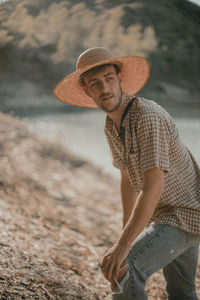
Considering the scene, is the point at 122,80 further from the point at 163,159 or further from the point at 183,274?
the point at 183,274

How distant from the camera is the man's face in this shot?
206 centimetres

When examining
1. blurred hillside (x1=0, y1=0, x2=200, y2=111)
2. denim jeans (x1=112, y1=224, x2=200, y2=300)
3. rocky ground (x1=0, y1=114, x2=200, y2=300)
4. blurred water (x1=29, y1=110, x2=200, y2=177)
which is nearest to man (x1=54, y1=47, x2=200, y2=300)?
denim jeans (x1=112, y1=224, x2=200, y2=300)

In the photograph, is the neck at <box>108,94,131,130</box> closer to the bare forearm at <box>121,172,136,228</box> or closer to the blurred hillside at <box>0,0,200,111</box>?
the bare forearm at <box>121,172,136,228</box>

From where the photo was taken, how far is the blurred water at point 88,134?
34.1 ft

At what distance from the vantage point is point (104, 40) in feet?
131

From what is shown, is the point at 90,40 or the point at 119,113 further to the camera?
the point at 90,40

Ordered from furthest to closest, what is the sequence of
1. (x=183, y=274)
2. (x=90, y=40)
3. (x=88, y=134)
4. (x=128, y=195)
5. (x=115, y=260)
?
(x=90, y=40), (x=88, y=134), (x=128, y=195), (x=183, y=274), (x=115, y=260)

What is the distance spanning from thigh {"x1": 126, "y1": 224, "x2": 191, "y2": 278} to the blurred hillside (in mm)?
19596

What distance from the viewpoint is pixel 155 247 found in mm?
1807

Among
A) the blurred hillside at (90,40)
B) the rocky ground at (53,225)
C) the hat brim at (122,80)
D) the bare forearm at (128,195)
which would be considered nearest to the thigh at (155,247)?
the bare forearm at (128,195)

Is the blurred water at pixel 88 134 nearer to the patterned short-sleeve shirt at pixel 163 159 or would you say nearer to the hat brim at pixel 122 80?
the hat brim at pixel 122 80

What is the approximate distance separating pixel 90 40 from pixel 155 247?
4030 centimetres

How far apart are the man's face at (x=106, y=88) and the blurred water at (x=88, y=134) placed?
6818 millimetres

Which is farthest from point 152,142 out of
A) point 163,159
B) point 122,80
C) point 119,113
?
point 122,80
